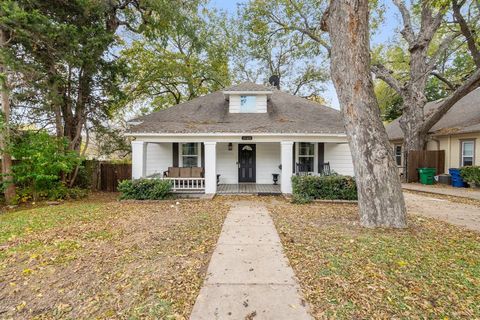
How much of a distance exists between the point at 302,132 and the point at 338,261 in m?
6.84

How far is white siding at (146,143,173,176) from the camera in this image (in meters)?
12.2

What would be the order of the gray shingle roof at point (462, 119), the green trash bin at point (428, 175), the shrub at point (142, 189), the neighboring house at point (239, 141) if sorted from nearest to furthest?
the shrub at point (142, 189), the neighboring house at point (239, 141), the gray shingle roof at point (462, 119), the green trash bin at point (428, 175)

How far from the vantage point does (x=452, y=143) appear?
1510cm

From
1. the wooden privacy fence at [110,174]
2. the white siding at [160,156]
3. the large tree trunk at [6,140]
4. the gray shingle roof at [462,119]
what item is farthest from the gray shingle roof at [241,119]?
the gray shingle roof at [462,119]

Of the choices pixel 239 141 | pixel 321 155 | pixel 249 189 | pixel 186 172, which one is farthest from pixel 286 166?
pixel 186 172

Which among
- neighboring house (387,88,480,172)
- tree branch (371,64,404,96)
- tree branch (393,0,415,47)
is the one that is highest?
tree branch (393,0,415,47)

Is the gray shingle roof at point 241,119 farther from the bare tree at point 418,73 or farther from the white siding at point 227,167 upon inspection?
the bare tree at point 418,73

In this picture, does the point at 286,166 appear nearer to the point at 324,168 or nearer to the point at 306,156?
the point at 306,156

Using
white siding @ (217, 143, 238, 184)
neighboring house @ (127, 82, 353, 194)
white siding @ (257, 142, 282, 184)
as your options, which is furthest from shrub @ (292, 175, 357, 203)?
white siding @ (217, 143, 238, 184)

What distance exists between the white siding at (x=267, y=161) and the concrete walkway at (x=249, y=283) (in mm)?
7226

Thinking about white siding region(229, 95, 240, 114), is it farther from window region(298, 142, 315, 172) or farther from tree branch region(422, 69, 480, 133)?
tree branch region(422, 69, 480, 133)

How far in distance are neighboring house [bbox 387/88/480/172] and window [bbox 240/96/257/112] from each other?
40.6 ft

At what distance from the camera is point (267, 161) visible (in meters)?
12.6

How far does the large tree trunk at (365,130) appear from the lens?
552 centimetres
